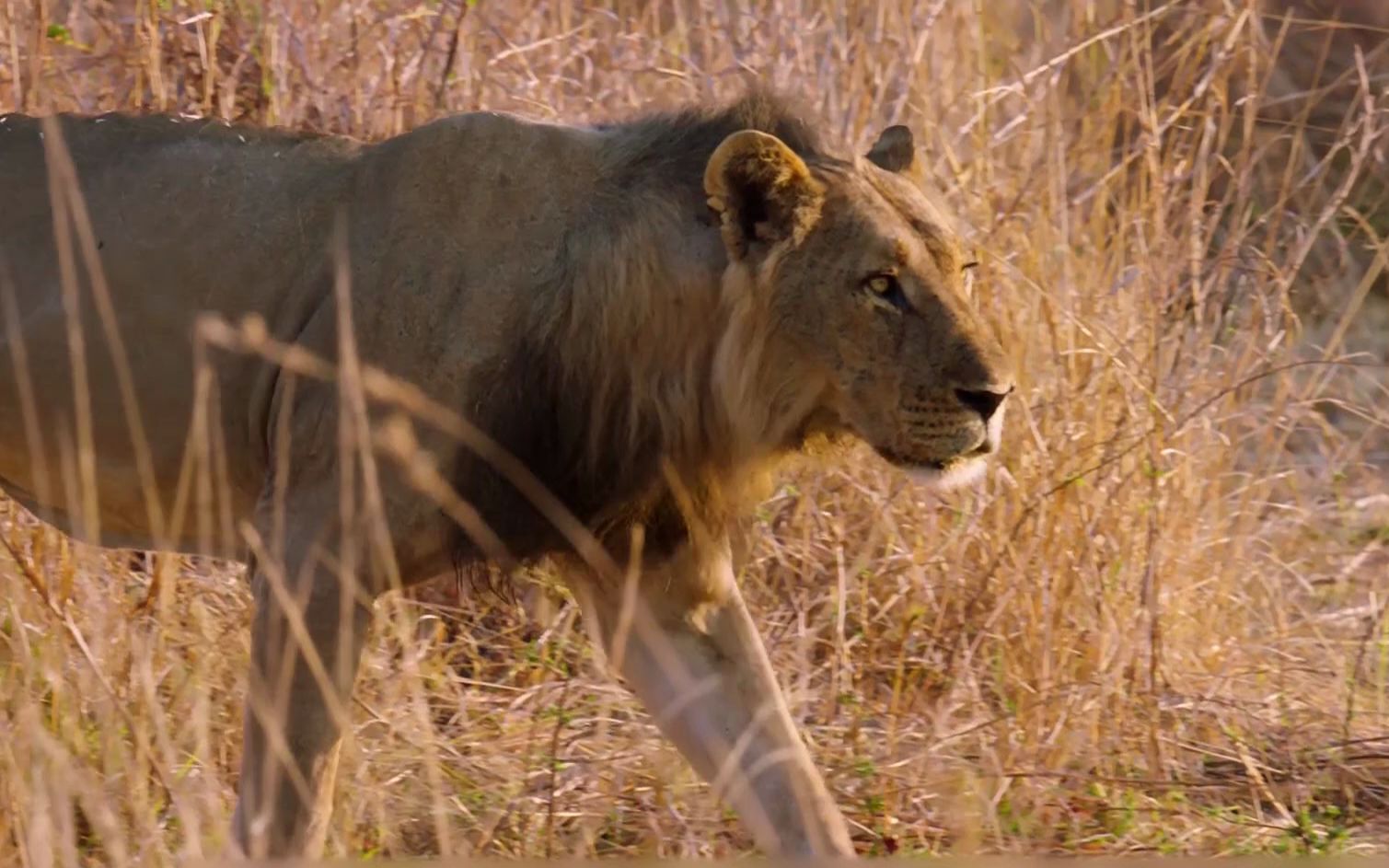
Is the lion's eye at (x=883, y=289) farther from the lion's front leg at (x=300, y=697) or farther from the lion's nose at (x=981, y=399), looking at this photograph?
the lion's front leg at (x=300, y=697)

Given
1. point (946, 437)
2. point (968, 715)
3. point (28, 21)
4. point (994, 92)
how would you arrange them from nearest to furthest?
point (946, 437) → point (968, 715) → point (28, 21) → point (994, 92)

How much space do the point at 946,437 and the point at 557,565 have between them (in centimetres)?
89

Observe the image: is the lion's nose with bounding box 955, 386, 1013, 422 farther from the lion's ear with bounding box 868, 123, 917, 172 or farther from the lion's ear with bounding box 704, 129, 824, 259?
the lion's ear with bounding box 868, 123, 917, 172

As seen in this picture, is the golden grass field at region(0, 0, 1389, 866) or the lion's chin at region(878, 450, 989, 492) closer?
the lion's chin at region(878, 450, 989, 492)

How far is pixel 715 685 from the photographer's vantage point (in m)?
4.26

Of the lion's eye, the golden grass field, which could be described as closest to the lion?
the lion's eye

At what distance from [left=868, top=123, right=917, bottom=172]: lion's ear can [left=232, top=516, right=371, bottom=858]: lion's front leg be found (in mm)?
1422

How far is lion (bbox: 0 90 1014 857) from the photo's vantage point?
3916 mm

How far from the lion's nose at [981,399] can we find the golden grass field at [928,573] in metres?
0.66

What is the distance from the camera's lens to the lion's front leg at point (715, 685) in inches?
165

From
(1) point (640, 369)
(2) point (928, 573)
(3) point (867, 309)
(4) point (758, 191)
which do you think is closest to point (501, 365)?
(1) point (640, 369)

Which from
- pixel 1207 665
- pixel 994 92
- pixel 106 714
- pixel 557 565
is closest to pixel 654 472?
pixel 557 565

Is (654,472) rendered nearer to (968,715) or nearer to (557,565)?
(557,565)

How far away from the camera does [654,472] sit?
4.11 metres
